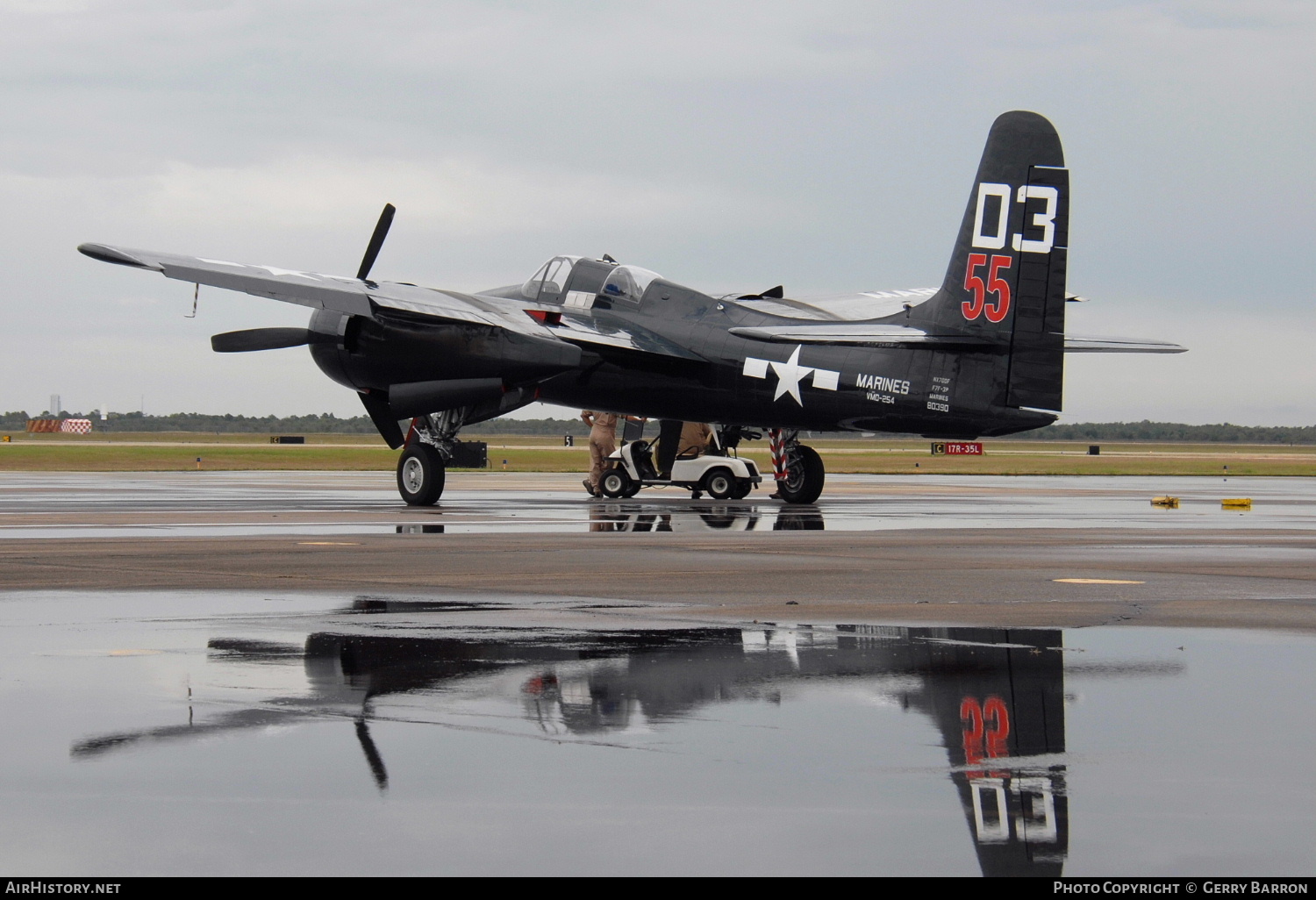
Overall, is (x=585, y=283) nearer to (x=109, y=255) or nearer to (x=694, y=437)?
(x=694, y=437)

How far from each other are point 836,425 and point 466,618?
17.8m

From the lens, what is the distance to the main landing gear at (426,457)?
2922 cm

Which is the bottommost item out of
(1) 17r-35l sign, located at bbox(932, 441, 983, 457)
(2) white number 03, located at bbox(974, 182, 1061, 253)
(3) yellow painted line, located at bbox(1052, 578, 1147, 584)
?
(1) 17r-35l sign, located at bbox(932, 441, 983, 457)

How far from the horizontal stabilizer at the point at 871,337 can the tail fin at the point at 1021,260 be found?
275mm

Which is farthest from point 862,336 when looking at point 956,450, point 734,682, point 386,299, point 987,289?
point 956,450

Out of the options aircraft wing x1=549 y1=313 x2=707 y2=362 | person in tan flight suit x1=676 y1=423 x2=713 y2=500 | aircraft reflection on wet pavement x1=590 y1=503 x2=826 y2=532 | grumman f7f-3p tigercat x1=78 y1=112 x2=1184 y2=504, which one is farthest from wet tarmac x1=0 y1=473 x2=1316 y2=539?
aircraft wing x1=549 y1=313 x2=707 y2=362

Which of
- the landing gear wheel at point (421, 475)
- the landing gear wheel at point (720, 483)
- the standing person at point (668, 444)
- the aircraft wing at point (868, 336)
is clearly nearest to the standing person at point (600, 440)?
the standing person at point (668, 444)

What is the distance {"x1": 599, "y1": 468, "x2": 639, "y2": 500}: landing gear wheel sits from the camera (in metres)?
34.8

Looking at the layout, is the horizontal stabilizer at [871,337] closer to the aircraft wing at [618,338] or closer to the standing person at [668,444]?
the aircraft wing at [618,338]

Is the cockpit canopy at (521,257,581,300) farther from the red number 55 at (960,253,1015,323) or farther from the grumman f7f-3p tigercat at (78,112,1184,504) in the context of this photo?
the red number 55 at (960,253,1015,323)

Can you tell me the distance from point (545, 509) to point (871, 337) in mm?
7051

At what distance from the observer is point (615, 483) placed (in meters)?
34.8

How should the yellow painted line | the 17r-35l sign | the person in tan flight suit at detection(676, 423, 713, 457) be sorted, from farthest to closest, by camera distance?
the 17r-35l sign → the person in tan flight suit at detection(676, 423, 713, 457) → the yellow painted line

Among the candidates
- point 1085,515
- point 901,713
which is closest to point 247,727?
point 901,713
